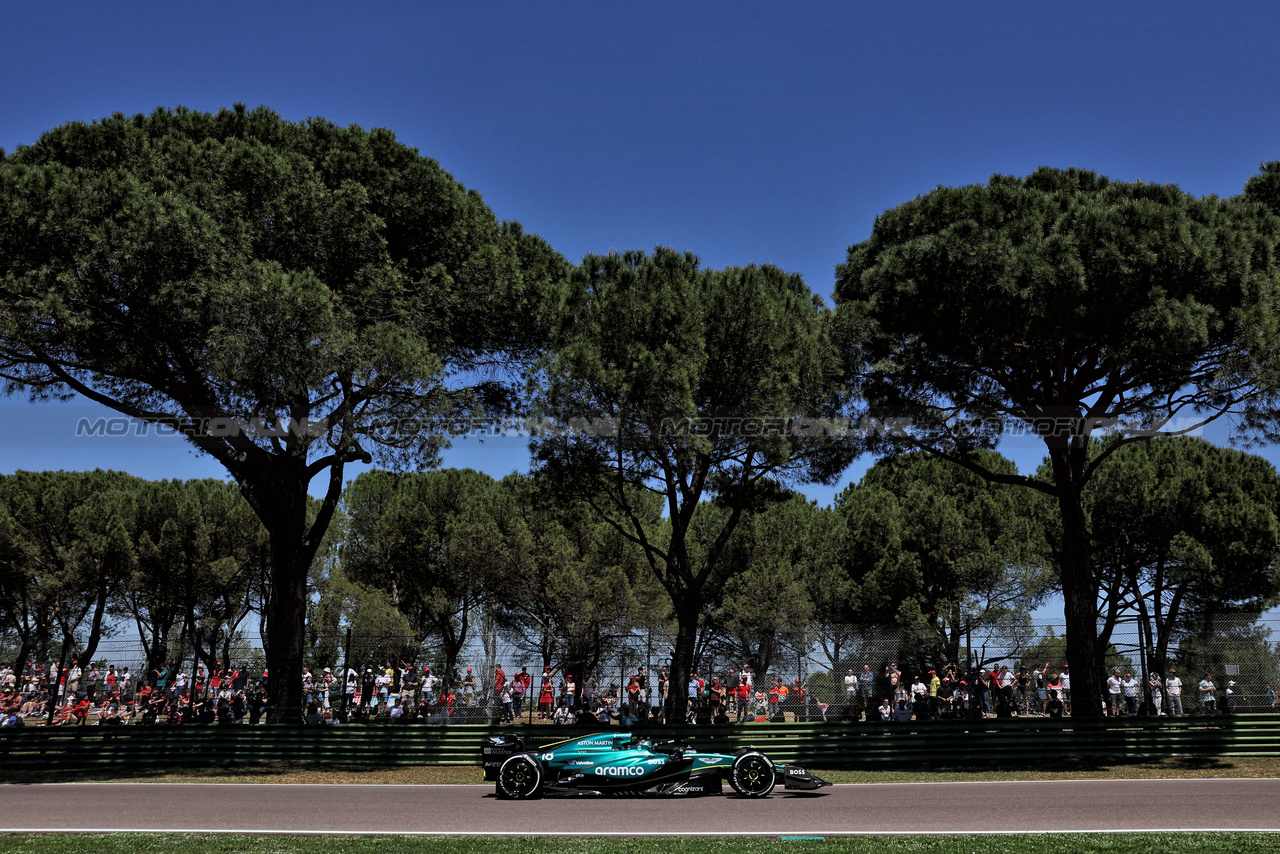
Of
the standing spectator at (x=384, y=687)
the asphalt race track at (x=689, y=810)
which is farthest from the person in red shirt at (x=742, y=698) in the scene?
the standing spectator at (x=384, y=687)

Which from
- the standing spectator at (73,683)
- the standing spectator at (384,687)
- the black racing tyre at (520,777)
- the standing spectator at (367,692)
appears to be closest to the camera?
the black racing tyre at (520,777)

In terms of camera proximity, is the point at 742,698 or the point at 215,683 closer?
the point at 742,698

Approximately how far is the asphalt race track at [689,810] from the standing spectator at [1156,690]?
3346 mm

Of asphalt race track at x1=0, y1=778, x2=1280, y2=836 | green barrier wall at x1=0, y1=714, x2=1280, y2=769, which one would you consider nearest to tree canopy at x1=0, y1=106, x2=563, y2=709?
green barrier wall at x1=0, y1=714, x2=1280, y2=769

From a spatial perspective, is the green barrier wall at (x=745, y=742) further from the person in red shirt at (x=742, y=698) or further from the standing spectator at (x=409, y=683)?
the person in red shirt at (x=742, y=698)

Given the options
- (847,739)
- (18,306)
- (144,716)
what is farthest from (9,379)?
(847,739)

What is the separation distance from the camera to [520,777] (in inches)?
469

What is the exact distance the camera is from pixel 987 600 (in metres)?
30.2

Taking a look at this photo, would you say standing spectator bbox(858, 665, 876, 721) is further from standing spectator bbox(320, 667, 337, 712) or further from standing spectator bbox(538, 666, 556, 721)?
standing spectator bbox(320, 667, 337, 712)

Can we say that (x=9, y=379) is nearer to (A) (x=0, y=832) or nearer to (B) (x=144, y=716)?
(B) (x=144, y=716)

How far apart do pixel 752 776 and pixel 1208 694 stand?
30.8 ft

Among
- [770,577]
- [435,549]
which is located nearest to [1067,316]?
[770,577]

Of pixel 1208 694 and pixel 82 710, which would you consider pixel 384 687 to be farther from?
pixel 1208 694

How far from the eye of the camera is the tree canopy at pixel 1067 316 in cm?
1505
